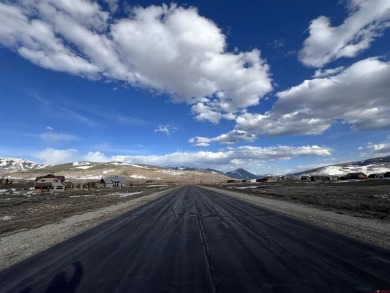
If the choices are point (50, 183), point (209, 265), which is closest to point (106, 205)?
point (209, 265)

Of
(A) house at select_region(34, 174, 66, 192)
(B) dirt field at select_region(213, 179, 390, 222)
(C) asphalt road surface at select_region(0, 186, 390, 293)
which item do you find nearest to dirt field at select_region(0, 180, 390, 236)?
(B) dirt field at select_region(213, 179, 390, 222)

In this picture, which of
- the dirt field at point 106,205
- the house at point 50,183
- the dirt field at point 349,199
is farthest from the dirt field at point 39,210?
the house at point 50,183

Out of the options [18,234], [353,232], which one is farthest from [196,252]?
[18,234]

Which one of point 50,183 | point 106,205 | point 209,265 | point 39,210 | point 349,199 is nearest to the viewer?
point 209,265

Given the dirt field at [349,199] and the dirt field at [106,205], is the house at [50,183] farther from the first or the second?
the dirt field at [349,199]

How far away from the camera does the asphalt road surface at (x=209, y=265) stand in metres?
7.12

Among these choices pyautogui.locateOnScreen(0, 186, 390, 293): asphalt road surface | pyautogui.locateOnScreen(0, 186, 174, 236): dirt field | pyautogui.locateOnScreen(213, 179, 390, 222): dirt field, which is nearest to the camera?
pyautogui.locateOnScreen(0, 186, 390, 293): asphalt road surface

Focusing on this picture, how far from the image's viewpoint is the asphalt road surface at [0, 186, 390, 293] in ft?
23.4

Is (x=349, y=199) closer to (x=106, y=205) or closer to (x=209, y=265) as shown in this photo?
(x=106, y=205)

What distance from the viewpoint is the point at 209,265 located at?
8.91 metres

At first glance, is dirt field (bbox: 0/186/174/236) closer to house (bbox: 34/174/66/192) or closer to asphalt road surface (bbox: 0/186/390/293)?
asphalt road surface (bbox: 0/186/390/293)

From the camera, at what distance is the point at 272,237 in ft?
42.2

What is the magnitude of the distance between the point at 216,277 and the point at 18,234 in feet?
46.7

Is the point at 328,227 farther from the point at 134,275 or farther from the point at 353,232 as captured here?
the point at 134,275
